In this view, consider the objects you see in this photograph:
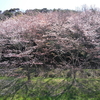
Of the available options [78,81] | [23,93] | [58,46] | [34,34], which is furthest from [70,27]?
[23,93]

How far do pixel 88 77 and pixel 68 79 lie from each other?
0.99 meters

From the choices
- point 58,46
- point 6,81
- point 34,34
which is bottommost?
point 6,81

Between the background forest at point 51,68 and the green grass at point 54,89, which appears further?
the background forest at point 51,68

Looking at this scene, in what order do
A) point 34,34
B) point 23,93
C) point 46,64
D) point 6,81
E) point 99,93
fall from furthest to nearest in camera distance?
point 46,64, point 34,34, point 6,81, point 23,93, point 99,93

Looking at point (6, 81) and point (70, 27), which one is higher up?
point (70, 27)

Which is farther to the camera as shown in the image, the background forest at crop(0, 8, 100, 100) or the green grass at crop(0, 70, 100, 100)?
the background forest at crop(0, 8, 100, 100)

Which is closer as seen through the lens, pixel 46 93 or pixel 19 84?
pixel 46 93

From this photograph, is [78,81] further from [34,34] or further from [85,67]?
[34,34]

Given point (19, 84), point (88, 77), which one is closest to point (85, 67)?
point (88, 77)

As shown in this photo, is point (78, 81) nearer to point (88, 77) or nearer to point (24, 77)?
point (88, 77)

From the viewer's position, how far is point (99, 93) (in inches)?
178

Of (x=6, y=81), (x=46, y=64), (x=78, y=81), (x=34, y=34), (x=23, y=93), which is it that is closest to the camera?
(x=23, y=93)

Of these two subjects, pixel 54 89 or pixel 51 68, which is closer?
pixel 54 89

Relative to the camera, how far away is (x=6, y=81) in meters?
5.80
